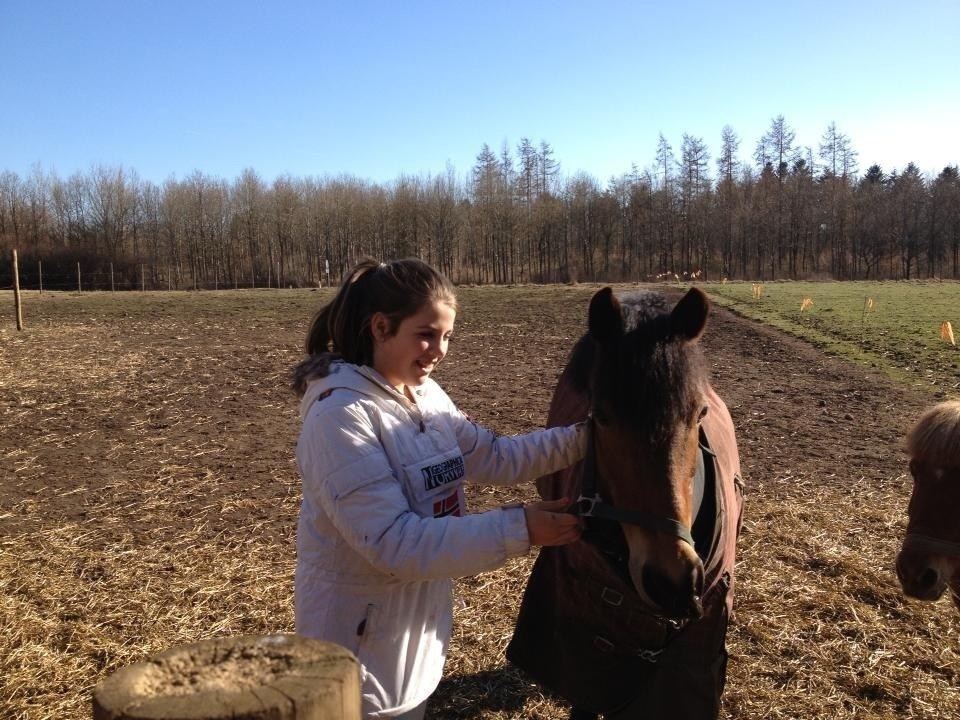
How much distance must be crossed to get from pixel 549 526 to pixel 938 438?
2443 millimetres

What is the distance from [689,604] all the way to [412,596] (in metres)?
0.85

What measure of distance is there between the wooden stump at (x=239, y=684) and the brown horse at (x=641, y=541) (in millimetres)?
1195

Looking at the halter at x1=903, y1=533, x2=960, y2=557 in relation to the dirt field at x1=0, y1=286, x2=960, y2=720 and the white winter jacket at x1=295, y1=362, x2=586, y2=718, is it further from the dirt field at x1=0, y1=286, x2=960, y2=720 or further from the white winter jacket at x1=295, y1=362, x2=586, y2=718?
the white winter jacket at x1=295, y1=362, x2=586, y2=718

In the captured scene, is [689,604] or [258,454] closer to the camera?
[689,604]

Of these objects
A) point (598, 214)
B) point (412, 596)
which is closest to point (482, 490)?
point (412, 596)

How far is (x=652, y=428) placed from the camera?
205 cm

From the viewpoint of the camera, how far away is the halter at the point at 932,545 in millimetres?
3025

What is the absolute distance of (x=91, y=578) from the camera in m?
4.80

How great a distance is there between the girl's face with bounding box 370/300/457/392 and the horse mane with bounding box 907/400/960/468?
8.46 feet

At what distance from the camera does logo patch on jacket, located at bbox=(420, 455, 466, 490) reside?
2082mm

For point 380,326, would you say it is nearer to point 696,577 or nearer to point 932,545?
point 696,577

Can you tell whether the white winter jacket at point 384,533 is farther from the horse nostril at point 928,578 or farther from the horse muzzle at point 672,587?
the horse nostril at point 928,578

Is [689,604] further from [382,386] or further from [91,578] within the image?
[91,578]

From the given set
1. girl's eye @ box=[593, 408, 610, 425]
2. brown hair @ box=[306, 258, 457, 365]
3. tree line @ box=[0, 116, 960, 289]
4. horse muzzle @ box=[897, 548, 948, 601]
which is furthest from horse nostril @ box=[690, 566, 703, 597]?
tree line @ box=[0, 116, 960, 289]
